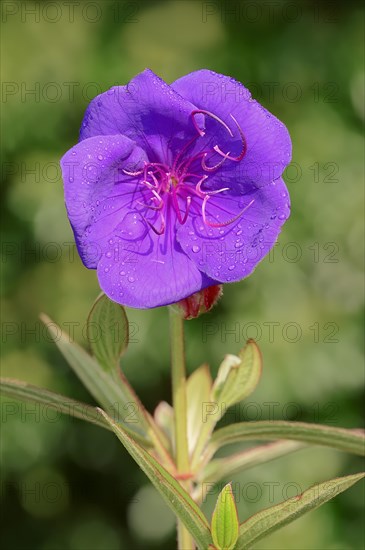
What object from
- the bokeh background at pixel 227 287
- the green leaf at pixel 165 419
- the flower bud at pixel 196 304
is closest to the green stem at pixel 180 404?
the flower bud at pixel 196 304

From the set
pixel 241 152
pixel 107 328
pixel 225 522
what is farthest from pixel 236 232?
pixel 225 522

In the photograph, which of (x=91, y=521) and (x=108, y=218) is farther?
(x=91, y=521)

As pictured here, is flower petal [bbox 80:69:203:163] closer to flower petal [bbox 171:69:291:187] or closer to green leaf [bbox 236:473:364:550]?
flower petal [bbox 171:69:291:187]

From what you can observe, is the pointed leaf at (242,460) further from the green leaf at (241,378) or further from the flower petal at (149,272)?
the flower petal at (149,272)

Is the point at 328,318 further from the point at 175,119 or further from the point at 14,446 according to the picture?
the point at 175,119

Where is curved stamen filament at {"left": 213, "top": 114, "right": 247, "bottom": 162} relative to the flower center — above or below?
above

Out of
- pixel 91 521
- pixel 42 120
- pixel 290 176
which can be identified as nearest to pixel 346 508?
pixel 91 521

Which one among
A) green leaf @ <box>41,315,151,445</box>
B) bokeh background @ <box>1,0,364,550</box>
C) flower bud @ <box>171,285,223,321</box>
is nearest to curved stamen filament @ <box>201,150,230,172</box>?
flower bud @ <box>171,285,223,321</box>
